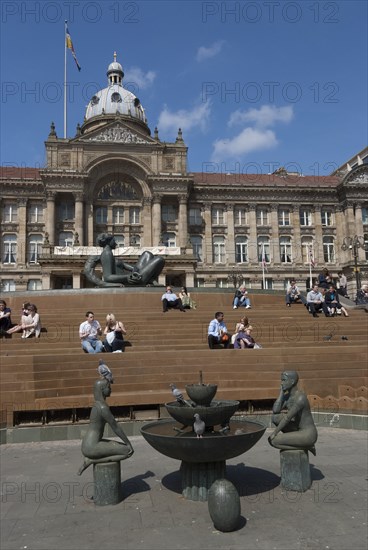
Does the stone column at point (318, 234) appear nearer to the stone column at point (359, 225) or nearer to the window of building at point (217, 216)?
the stone column at point (359, 225)

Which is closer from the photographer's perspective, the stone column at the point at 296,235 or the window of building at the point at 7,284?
the window of building at the point at 7,284

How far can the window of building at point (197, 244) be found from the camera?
55812mm

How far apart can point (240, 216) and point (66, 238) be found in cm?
2029

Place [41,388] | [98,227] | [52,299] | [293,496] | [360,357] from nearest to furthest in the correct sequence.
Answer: [293,496] < [41,388] < [360,357] < [52,299] < [98,227]

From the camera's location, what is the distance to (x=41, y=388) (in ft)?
36.5

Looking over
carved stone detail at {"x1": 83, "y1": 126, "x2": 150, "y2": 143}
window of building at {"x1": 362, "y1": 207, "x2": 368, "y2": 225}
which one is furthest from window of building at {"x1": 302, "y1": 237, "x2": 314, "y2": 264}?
carved stone detail at {"x1": 83, "y1": 126, "x2": 150, "y2": 143}

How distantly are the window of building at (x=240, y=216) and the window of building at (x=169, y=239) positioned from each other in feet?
26.9

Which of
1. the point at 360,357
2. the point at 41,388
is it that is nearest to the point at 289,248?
the point at 360,357

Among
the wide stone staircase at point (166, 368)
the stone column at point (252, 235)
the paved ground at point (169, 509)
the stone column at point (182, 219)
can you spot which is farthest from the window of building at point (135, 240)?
the paved ground at point (169, 509)

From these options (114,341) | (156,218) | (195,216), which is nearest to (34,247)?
(156,218)

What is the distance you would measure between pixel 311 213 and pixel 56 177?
98.9 feet

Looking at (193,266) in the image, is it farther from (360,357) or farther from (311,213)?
(360,357)

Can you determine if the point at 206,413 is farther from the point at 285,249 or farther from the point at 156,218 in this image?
the point at 285,249

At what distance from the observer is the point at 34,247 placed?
53.6 meters
